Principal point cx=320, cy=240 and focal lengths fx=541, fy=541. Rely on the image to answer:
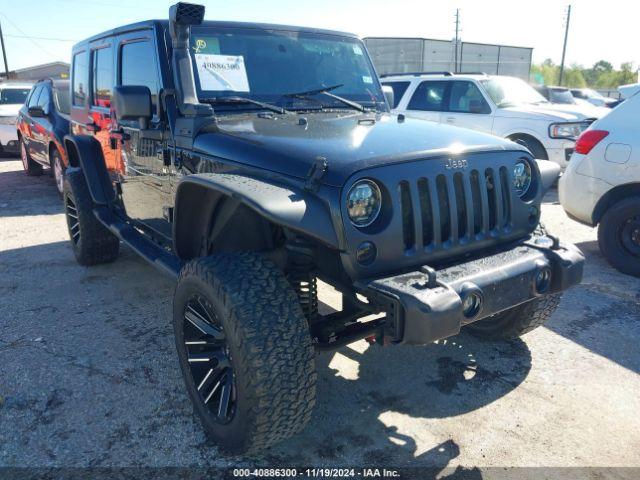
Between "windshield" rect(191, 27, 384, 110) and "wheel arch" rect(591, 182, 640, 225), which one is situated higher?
"windshield" rect(191, 27, 384, 110)

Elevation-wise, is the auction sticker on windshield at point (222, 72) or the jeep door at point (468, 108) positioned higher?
the auction sticker on windshield at point (222, 72)

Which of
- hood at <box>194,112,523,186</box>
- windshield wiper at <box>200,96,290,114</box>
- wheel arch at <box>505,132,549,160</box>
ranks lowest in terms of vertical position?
wheel arch at <box>505,132,549,160</box>

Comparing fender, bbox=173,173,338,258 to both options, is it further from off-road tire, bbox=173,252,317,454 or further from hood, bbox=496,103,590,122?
hood, bbox=496,103,590,122

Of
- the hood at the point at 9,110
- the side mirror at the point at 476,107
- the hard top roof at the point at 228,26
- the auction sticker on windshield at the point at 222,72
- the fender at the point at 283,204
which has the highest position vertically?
the hard top roof at the point at 228,26

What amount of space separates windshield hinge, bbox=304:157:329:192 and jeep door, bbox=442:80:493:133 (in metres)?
7.10

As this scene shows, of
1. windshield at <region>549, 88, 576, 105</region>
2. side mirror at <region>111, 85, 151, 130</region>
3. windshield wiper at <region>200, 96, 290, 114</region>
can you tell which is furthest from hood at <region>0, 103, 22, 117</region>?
windshield at <region>549, 88, 576, 105</region>

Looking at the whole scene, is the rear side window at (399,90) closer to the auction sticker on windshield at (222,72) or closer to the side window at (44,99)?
the side window at (44,99)

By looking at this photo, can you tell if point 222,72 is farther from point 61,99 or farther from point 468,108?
point 468,108

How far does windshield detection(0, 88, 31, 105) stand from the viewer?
12.9 metres

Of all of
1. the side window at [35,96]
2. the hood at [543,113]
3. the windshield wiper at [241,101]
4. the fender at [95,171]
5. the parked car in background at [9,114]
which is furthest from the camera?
the parked car in background at [9,114]

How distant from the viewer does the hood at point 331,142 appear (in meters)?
2.40

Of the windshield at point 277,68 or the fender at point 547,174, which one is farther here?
the windshield at point 277,68

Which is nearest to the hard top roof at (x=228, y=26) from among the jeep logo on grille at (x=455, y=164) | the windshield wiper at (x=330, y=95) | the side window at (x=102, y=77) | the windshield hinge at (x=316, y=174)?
the side window at (x=102, y=77)

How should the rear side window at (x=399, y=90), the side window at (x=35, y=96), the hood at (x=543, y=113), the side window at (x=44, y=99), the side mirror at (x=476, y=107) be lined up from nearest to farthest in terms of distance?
1. the side window at (x=44, y=99)
2. the hood at (x=543, y=113)
3. the side window at (x=35, y=96)
4. the side mirror at (x=476, y=107)
5. the rear side window at (x=399, y=90)
